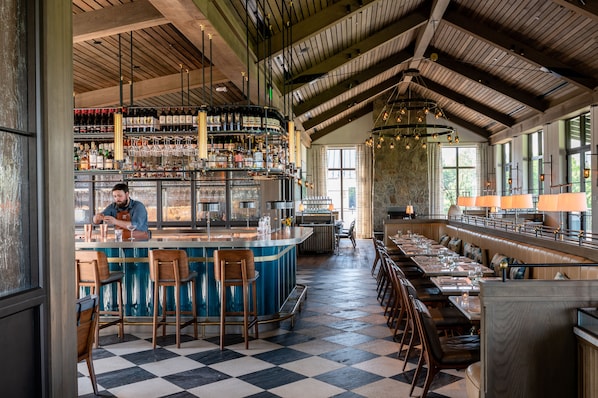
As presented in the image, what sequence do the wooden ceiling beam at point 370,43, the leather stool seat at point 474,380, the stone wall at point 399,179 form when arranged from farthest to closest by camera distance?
the stone wall at point 399,179
the wooden ceiling beam at point 370,43
the leather stool seat at point 474,380

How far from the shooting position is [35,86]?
2604 millimetres

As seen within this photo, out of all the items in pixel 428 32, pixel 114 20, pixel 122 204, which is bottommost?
pixel 122 204

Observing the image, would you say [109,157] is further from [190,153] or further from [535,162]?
[535,162]

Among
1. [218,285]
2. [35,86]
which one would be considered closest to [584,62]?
[218,285]

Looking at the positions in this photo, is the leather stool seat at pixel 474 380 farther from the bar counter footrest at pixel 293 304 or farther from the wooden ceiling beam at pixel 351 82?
the wooden ceiling beam at pixel 351 82

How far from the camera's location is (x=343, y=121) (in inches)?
814

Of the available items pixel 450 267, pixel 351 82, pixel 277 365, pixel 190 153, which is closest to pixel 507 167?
pixel 351 82

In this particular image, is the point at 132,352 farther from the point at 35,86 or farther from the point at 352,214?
the point at 352,214

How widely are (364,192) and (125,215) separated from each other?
14514 millimetres

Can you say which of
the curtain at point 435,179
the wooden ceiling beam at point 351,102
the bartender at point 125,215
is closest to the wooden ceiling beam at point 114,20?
the bartender at point 125,215

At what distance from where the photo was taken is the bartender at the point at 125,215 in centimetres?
647

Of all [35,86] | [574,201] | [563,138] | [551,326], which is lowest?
[551,326]

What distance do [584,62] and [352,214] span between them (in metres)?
11.3

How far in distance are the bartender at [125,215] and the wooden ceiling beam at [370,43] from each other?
5545 millimetres
